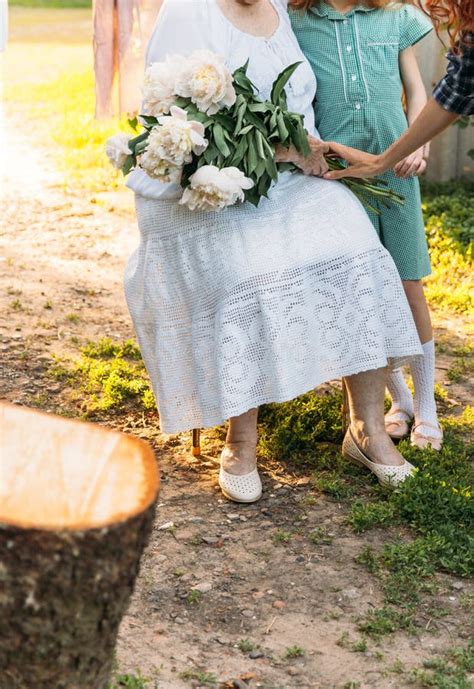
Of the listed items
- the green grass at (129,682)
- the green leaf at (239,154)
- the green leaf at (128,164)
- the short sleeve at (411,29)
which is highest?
the short sleeve at (411,29)

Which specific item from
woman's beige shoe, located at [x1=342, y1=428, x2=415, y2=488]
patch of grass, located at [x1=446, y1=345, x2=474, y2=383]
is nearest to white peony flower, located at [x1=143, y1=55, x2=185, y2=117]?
woman's beige shoe, located at [x1=342, y1=428, x2=415, y2=488]

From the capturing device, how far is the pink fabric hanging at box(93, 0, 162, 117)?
6.30 metres

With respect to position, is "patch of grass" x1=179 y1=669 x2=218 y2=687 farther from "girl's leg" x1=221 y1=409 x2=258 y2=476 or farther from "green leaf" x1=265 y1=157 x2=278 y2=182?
"green leaf" x1=265 y1=157 x2=278 y2=182

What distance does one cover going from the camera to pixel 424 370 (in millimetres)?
3969

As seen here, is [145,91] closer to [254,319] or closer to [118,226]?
[254,319]

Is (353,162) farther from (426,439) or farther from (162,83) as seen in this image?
(426,439)

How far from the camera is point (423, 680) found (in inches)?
105

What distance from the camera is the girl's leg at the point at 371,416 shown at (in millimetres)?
3645

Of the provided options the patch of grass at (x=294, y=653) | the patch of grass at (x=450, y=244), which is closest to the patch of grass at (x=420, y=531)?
the patch of grass at (x=294, y=653)

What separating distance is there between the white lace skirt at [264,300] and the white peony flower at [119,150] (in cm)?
19

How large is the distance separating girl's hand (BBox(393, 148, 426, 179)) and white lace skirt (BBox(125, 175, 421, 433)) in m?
0.26

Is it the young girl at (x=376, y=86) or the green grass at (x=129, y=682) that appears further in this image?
the young girl at (x=376, y=86)

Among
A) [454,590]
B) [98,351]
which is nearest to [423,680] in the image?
[454,590]

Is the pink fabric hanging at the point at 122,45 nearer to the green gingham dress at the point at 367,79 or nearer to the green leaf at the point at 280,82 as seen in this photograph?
the green gingham dress at the point at 367,79
